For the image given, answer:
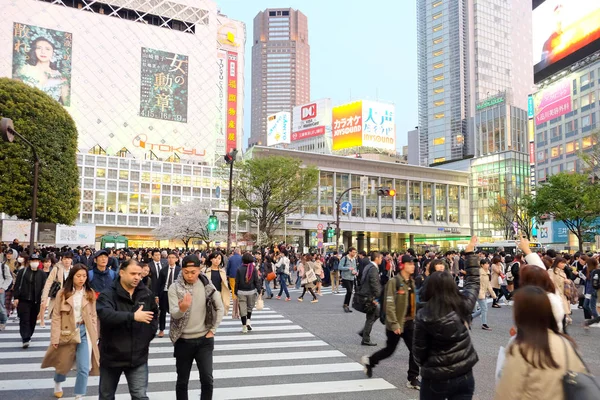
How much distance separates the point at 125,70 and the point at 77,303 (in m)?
77.3

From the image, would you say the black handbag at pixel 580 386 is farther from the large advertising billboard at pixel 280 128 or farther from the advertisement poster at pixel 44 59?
the large advertising billboard at pixel 280 128

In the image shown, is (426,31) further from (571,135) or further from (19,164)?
(19,164)

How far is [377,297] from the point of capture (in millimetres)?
7918

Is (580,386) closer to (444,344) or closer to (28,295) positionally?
(444,344)

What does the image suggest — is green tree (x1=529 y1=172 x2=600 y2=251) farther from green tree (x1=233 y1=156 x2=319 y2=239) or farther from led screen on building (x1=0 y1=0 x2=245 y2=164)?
led screen on building (x1=0 y1=0 x2=245 y2=164)

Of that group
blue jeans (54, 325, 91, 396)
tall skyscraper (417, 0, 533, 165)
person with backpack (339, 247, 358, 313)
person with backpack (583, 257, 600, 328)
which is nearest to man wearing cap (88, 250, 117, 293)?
blue jeans (54, 325, 91, 396)

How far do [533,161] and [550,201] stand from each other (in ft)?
112

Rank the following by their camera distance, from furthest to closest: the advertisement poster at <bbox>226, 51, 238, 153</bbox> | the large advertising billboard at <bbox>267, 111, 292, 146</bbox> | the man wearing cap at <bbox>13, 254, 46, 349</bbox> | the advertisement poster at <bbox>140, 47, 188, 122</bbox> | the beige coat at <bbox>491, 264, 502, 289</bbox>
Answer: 1. the large advertising billboard at <bbox>267, 111, 292, 146</bbox>
2. the advertisement poster at <bbox>226, 51, 238, 153</bbox>
3. the advertisement poster at <bbox>140, 47, 188, 122</bbox>
4. the beige coat at <bbox>491, 264, 502, 289</bbox>
5. the man wearing cap at <bbox>13, 254, 46, 349</bbox>

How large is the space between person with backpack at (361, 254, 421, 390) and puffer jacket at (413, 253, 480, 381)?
2176mm

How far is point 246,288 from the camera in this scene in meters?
10.6

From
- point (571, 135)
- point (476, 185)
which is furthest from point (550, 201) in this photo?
point (476, 185)

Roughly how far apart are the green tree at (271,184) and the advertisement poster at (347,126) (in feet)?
117

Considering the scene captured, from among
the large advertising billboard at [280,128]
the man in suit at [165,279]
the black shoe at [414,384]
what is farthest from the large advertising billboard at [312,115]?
the black shoe at [414,384]

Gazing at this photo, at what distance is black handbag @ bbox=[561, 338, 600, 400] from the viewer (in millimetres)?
2125
